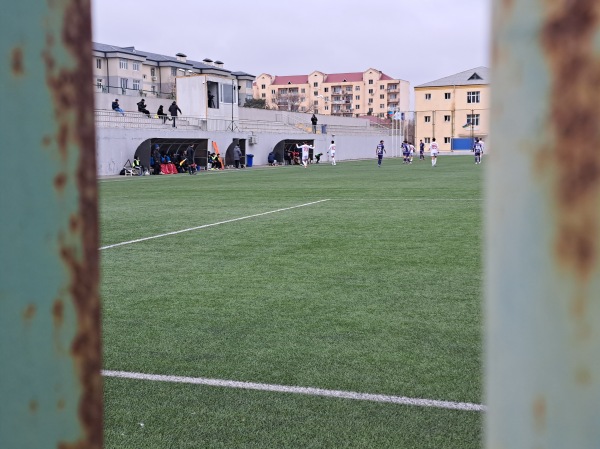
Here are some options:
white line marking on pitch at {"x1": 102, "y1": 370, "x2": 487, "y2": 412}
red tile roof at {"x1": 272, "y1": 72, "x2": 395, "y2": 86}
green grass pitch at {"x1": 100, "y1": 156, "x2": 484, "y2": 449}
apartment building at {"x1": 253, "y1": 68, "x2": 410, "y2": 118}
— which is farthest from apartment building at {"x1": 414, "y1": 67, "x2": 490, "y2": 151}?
white line marking on pitch at {"x1": 102, "y1": 370, "x2": 487, "y2": 412}

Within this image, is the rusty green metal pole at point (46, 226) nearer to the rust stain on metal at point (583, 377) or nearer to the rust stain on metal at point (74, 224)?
the rust stain on metal at point (74, 224)

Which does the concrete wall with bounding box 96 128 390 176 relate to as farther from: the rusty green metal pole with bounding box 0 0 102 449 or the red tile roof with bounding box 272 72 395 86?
the red tile roof with bounding box 272 72 395 86

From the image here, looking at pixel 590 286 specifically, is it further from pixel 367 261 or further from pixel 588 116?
pixel 367 261

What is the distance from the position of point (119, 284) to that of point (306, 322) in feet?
9.18

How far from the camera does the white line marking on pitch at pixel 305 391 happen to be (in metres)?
4.32

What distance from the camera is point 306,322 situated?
6.39 metres

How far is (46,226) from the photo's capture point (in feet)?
2.03

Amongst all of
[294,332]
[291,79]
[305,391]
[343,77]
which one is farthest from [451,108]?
[305,391]

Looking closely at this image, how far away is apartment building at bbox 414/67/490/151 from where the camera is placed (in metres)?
100

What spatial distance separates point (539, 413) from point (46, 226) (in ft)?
1.28

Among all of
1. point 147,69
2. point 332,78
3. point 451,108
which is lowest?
point 451,108

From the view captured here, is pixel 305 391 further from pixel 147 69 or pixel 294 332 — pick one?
pixel 147 69

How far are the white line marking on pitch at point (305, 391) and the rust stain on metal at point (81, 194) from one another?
3.79 metres

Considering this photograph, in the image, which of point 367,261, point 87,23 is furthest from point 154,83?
point 87,23
